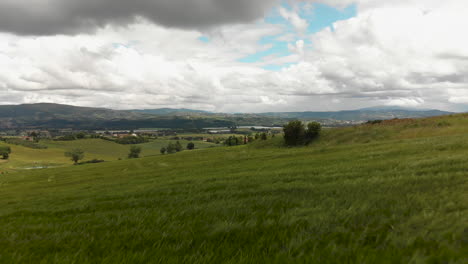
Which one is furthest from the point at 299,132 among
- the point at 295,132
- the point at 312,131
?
the point at 312,131

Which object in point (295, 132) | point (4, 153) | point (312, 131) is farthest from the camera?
point (4, 153)

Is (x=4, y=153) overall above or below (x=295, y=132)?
below

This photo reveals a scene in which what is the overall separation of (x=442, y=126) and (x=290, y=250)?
45.6 meters

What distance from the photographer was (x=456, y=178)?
7641mm

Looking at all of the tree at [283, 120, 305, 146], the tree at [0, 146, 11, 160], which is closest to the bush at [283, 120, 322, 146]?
the tree at [283, 120, 305, 146]

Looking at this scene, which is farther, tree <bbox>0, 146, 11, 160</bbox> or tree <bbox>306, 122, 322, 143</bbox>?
tree <bbox>0, 146, 11, 160</bbox>

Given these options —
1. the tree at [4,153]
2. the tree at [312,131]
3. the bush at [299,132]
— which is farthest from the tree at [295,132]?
the tree at [4,153]

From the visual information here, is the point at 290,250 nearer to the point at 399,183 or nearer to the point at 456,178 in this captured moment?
the point at 399,183

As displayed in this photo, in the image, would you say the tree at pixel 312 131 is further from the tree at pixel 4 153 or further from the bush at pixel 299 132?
the tree at pixel 4 153

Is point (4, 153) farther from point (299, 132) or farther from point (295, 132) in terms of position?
point (299, 132)

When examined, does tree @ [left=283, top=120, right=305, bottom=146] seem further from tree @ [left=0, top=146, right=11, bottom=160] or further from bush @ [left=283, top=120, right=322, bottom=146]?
tree @ [left=0, top=146, right=11, bottom=160]

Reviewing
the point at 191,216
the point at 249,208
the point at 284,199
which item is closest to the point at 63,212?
the point at 191,216

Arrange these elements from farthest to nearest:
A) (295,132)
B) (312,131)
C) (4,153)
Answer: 1. (4,153)
2. (295,132)
3. (312,131)

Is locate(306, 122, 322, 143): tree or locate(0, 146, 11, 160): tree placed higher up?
locate(306, 122, 322, 143): tree
